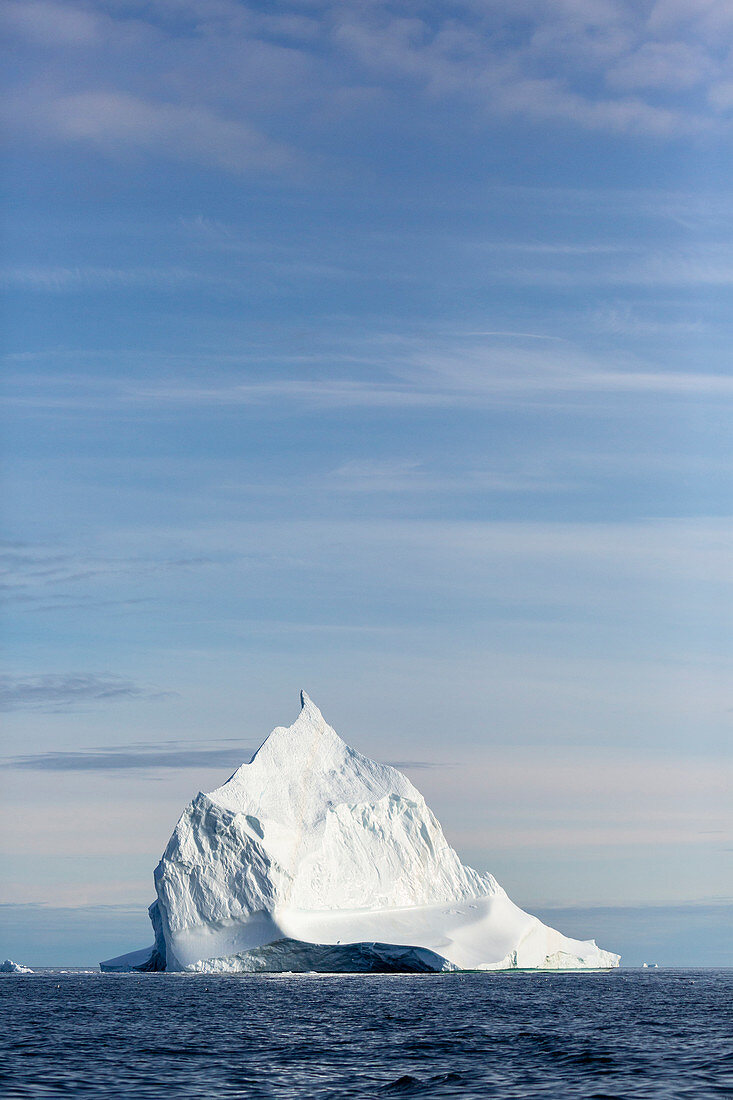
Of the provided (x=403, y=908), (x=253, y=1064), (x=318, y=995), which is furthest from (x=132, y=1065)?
(x=403, y=908)

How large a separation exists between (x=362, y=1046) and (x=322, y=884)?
143 ft

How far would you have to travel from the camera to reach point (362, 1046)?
26.3 m

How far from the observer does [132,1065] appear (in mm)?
22641

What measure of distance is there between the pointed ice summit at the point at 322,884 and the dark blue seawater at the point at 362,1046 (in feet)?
46.1

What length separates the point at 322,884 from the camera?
69.0 metres

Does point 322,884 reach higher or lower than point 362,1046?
higher

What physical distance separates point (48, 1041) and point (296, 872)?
39070 millimetres

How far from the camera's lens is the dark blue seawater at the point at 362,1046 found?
1958 centimetres

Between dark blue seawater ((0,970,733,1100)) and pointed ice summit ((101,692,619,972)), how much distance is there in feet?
46.1

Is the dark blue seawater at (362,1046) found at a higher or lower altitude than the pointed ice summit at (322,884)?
lower

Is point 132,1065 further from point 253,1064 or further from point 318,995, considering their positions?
point 318,995

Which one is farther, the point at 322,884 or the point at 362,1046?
the point at 322,884

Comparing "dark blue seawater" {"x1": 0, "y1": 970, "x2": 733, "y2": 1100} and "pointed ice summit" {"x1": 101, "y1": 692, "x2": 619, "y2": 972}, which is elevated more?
"pointed ice summit" {"x1": 101, "y1": 692, "x2": 619, "y2": 972}

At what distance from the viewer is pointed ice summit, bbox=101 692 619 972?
62.3 m
